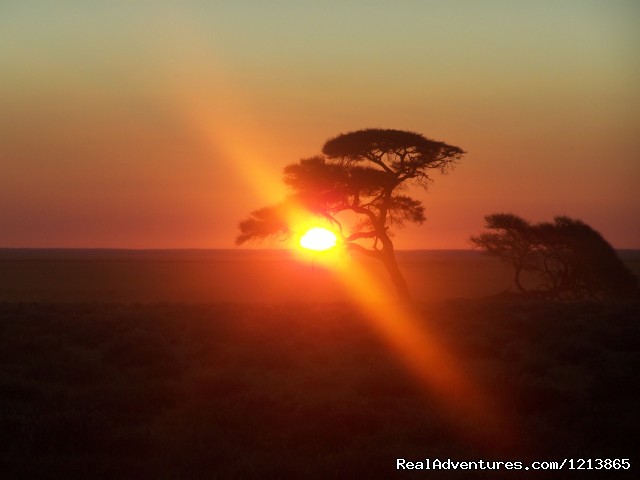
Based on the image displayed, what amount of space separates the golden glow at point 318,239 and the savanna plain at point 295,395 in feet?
41.1

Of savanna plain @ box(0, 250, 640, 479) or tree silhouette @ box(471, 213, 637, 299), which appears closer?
savanna plain @ box(0, 250, 640, 479)

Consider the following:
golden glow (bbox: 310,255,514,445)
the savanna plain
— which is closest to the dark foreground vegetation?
the savanna plain

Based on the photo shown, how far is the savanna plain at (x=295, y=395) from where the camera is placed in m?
11.4

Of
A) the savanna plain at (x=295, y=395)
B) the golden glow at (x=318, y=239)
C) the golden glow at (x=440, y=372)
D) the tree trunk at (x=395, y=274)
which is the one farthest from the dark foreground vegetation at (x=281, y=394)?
the golden glow at (x=318, y=239)

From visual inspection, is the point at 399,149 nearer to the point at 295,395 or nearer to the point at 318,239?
the point at 318,239

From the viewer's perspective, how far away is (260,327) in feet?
74.9

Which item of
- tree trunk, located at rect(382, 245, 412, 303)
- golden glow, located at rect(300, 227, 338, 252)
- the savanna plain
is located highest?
golden glow, located at rect(300, 227, 338, 252)

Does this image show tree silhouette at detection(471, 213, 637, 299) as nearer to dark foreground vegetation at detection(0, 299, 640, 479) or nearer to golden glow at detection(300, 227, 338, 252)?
golden glow at detection(300, 227, 338, 252)

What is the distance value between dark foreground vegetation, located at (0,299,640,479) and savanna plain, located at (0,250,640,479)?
0.05 metres

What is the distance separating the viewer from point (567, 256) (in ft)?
129

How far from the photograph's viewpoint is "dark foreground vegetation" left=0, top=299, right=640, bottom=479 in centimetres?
1139

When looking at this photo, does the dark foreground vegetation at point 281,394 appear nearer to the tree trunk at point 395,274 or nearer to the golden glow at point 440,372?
the golden glow at point 440,372

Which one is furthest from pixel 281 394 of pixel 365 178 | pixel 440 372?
pixel 365 178

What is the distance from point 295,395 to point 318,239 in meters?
24.2
